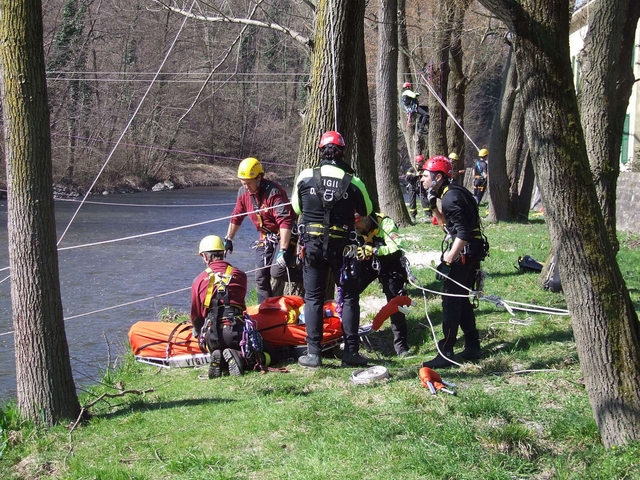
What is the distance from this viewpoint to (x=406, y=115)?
→ 20.9 m

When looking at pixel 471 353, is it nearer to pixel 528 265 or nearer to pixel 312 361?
pixel 312 361

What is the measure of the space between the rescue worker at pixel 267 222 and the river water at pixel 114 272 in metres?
1.89

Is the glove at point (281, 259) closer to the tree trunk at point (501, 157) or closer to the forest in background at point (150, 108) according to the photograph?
the tree trunk at point (501, 157)

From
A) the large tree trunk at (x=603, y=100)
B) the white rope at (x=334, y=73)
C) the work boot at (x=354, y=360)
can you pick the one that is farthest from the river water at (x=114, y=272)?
the large tree trunk at (x=603, y=100)

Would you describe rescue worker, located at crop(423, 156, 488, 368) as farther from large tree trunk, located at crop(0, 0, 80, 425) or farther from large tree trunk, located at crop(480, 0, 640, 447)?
large tree trunk, located at crop(0, 0, 80, 425)

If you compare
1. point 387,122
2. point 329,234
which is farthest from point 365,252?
point 387,122

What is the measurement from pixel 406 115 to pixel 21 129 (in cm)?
1635

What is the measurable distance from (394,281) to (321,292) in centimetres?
87

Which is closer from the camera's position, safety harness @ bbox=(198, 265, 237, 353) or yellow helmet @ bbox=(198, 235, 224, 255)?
safety harness @ bbox=(198, 265, 237, 353)

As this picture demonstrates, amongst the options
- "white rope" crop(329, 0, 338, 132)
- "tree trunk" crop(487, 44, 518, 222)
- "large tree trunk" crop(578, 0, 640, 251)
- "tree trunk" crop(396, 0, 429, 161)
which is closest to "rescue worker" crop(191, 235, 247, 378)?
"white rope" crop(329, 0, 338, 132)

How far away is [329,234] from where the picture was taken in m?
6.60

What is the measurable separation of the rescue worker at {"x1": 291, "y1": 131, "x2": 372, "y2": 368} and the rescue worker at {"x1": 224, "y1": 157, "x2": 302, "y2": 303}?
1161 millimetres

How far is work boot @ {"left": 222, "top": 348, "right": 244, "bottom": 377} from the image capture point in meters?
6.82

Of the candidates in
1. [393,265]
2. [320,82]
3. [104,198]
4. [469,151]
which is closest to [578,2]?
[320,82]
